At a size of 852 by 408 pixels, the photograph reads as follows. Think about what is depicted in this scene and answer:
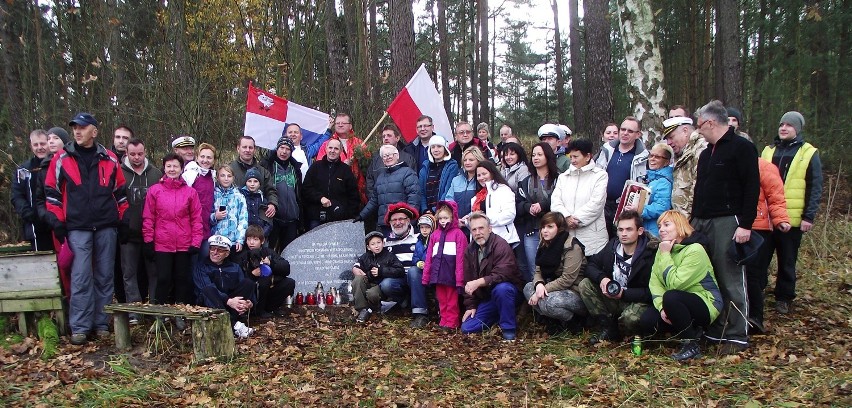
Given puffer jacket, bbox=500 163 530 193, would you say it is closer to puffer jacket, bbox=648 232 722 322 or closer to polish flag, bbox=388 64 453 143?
puffer jacket, bbox=648 232 722 322

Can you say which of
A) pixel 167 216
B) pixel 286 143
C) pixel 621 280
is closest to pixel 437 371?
pixel 621 280

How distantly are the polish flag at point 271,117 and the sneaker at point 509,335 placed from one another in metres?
4.63

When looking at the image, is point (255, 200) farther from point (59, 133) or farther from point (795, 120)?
point (795, 120)

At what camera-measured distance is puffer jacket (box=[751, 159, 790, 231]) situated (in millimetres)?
5707

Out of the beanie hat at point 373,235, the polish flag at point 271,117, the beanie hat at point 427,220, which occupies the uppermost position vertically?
the polish flag at point 271,117

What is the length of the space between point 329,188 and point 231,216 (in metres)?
1.48

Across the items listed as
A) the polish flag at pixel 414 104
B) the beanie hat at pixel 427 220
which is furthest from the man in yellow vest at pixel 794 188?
the polish flag at pixel 414 104

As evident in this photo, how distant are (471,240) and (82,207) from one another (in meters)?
3.86

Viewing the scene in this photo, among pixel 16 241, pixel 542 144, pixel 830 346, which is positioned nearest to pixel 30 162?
pixel 16 241

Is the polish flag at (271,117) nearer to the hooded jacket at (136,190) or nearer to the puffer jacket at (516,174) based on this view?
the hooded jacket at (136,190)

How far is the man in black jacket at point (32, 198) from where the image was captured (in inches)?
250

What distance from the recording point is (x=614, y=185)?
667 cm

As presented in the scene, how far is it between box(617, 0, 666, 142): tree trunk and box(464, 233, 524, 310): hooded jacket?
293cm

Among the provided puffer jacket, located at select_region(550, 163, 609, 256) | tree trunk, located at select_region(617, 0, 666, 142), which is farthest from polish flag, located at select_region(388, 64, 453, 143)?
puffer jacket, located at select_region(550, 163, 609, 256)
